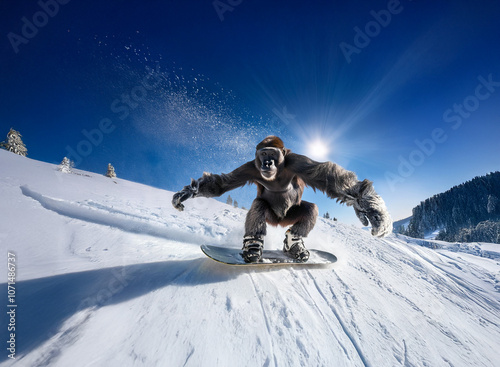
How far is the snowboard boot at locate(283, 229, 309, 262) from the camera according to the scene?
7.47ft

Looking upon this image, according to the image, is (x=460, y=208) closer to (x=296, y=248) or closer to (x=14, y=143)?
(x=296, y=248)

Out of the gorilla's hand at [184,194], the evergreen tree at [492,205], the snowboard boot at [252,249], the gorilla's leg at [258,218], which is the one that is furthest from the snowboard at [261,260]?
the evergreen tree at [492,205]

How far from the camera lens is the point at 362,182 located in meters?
1.53

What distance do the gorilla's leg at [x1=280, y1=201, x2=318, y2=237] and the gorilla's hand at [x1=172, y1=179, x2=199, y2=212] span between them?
1.23 m

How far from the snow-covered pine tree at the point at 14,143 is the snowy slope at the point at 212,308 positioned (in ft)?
56.0

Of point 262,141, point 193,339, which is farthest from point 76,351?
point 262,141

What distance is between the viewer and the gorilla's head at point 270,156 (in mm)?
1900

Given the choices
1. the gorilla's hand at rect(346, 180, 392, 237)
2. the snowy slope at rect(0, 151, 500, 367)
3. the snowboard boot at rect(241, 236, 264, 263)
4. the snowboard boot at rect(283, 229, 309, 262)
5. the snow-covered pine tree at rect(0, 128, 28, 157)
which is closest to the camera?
the snowy slope at rect(0, 151, 500, 367)

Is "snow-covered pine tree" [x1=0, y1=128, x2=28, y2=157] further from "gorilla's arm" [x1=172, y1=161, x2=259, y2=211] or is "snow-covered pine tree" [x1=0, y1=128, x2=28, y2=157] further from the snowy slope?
"gorilla's arm" [x1=172, y1=161, x2=259, y2=211]

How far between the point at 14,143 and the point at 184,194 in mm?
19444

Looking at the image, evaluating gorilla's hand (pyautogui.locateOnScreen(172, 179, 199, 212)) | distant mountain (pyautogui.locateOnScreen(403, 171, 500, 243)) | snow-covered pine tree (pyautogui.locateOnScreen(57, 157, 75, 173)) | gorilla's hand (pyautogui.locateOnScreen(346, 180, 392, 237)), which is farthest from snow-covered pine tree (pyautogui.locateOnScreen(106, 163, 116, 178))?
distant mountain (pyautogui.locateOnScreen(403, 171, 500, 243))

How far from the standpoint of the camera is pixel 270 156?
2.00 m

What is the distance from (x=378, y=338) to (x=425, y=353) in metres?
0.25

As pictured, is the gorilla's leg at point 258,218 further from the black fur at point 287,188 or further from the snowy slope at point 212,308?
the snowy slope at point 212,308
